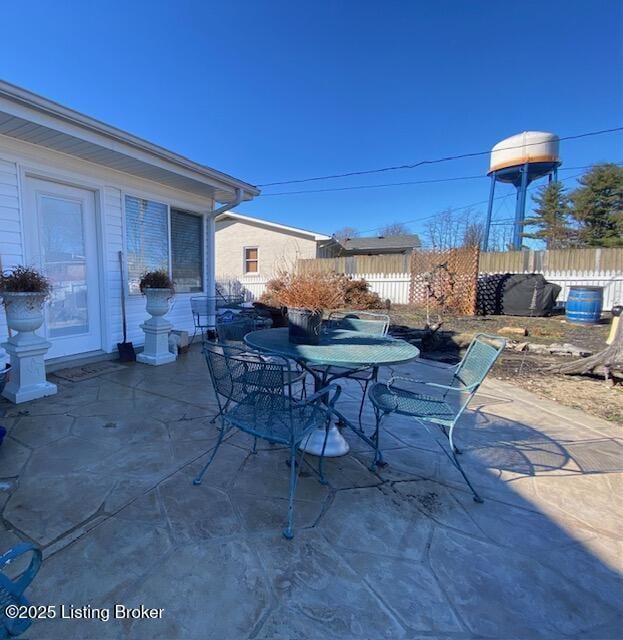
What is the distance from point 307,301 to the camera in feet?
7.32

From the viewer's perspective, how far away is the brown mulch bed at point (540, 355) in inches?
141

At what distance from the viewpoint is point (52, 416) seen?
9.03 feet

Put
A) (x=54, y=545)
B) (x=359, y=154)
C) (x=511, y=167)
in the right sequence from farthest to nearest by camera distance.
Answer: (x=511, y=167) < (x=359, y=154) < (x=54, y=545)

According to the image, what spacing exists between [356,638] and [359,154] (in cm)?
1392

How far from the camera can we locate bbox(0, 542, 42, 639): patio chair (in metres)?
0.83

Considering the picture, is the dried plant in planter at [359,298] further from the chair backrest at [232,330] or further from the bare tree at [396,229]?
the bare tree at [396,229]

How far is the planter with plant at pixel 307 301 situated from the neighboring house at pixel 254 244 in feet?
38.0

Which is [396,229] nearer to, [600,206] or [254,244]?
[600,206]

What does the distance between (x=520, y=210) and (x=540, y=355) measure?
49.2 ft

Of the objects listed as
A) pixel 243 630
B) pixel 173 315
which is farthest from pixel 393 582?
pixel 173 315

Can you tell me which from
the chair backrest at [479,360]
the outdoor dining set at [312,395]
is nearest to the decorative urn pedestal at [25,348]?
the outdoor dining set at [312,395]

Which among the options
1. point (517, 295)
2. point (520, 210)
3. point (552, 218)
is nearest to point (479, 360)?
point (517, 295)

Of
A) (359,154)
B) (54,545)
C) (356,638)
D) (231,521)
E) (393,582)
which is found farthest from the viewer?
(359,154)

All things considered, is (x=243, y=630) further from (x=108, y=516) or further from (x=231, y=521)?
(x=108, y=516)
